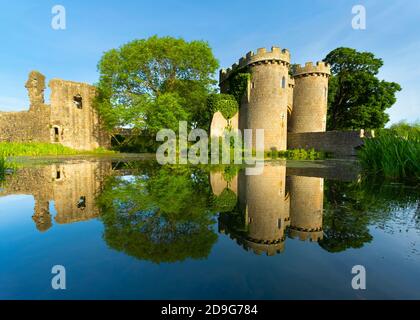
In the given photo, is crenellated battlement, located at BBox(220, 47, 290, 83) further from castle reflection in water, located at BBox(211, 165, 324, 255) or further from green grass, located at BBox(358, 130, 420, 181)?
castle reflection in water, located at BBox(211, 165, 324, 255)

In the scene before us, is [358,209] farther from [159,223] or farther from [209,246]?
[159,223]

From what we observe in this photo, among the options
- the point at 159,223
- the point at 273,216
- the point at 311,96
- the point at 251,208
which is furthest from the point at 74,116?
the point at 273,216

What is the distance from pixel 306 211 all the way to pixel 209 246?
2.17 meters

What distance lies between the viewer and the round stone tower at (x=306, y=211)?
2.89 meters

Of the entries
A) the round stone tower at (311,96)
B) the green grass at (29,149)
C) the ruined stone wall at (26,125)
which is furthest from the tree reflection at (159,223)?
the ruined stone wall at (26,125)

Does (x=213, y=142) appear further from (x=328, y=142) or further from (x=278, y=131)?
(x=328, y=142)

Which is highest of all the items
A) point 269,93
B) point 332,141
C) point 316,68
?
point 316,68

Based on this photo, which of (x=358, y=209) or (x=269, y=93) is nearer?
(x=358, y=209)

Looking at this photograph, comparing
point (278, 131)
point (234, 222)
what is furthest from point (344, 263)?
point (278, 131)

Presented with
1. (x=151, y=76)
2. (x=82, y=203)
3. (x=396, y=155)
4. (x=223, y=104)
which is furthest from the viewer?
(x=151, y=76)

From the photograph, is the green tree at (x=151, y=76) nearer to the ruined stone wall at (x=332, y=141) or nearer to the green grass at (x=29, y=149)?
the green grass at (x=29, y=149)

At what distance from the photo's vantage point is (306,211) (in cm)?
381

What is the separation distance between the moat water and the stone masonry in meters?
24.7

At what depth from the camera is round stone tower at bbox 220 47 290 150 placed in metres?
21.0
